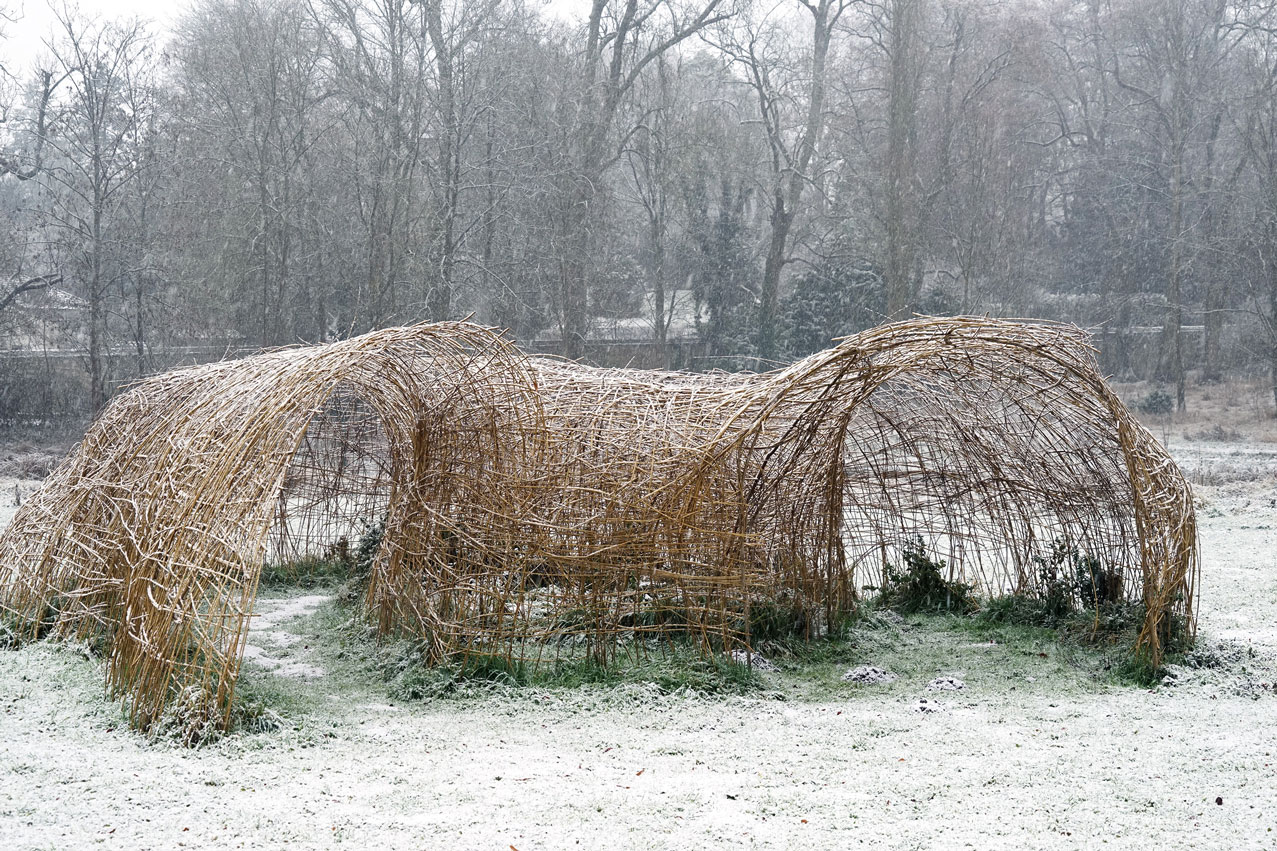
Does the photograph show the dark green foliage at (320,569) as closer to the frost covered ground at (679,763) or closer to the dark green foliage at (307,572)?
the dark green foliage at (307,572)

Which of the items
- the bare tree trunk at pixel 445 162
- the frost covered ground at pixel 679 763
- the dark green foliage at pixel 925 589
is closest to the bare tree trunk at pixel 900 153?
the bare tree trunk at pixel 445 162

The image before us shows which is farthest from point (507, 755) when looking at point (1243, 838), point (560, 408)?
point (1243, 838)

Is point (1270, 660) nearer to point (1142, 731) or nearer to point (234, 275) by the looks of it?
point (1142, 731)

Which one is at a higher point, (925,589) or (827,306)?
(827,306)

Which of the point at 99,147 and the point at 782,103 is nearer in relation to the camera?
the point at 99,147

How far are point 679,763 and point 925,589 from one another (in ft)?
14.3

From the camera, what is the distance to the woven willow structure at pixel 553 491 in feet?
18.7

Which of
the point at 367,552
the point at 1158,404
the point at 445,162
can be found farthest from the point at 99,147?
the point at 1158,404

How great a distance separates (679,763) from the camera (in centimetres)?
527

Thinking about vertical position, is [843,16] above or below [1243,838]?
above

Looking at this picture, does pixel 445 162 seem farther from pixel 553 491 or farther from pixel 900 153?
pixel 553 491

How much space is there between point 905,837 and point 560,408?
3881 mm

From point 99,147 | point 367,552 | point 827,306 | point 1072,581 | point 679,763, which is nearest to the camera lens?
point 679,763

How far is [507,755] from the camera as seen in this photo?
5352 mm
